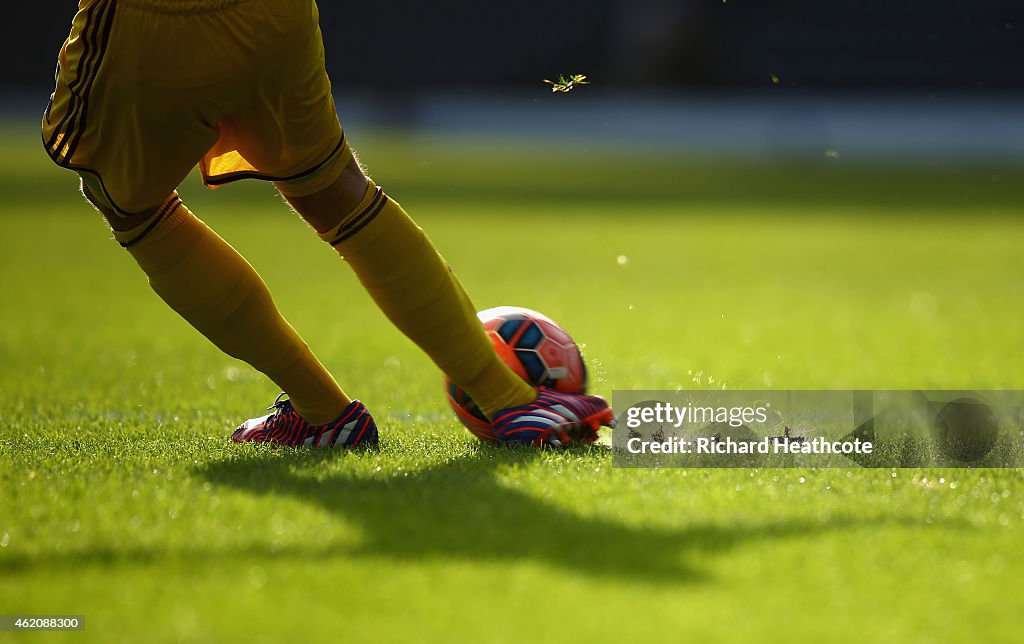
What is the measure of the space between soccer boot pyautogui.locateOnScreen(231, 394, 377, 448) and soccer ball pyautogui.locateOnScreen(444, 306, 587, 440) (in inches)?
10.0

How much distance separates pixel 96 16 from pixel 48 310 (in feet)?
11.8

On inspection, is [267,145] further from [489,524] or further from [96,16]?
[489,524]

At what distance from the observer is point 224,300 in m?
2.62

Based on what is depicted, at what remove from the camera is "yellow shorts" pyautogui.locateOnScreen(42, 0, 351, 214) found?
2289mm

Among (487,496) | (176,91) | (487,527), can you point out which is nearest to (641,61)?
(176,91)

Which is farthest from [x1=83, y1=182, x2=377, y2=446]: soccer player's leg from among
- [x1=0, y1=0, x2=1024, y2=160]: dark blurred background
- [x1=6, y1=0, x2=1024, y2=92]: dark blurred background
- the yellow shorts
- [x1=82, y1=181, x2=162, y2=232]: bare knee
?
[x1=6, y1=0, x2=1024, y2=92]: dark blurred background

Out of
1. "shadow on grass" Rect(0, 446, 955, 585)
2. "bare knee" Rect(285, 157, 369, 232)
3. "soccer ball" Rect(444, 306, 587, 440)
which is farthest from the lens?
"soccer ball" Rect(444, 306, 587, 440)

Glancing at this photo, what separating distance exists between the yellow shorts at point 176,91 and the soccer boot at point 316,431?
2.02 feet

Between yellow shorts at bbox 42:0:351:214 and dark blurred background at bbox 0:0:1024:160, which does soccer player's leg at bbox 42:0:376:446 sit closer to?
yellow shorts at bbox 42:0:351:214

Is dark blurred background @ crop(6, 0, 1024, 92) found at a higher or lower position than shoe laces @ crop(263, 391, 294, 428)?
higher

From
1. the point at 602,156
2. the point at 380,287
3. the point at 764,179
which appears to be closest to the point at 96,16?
the point at 380,287

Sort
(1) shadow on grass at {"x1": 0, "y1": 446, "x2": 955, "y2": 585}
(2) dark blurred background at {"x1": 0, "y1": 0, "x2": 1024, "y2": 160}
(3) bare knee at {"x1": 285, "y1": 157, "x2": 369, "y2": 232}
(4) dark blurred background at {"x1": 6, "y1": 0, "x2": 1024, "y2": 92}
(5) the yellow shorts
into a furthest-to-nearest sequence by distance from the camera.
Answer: (4) dark blurred background at {"x1": 6, "y1": 0, "x2": 1024, "y2": 92}, (2) dark blurred background at {"x1": 0, "y1": 0, "x2": 1024, "y2": 160}, (3) bare knee at {"x1": 285, "y1": 157, "x2": 369, "y2": 232}, (5) the yellow shorts, (1) shadow on grass at {"x1": 0, "y1": 446, "x2": 955, "y2": 585}
